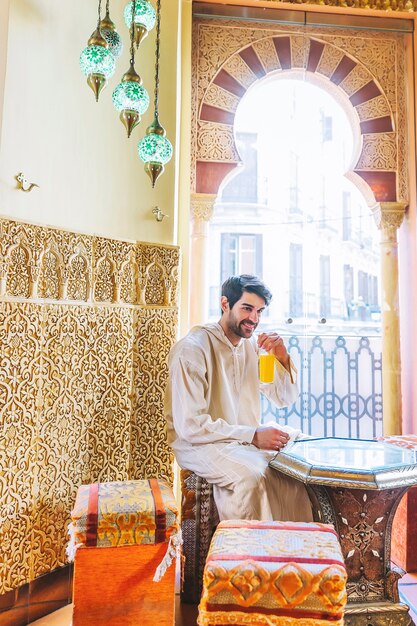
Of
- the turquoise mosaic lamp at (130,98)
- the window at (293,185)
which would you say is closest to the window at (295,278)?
the window at (293,185)

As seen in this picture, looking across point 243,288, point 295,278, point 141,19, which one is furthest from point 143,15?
point 295,278

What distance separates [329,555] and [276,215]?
5.82m

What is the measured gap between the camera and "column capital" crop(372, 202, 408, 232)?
3941 mm

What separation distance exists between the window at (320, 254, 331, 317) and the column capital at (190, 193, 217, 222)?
3.38 metres

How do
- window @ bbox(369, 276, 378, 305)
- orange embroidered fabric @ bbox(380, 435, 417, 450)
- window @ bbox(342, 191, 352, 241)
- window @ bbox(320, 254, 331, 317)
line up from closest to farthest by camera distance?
orange embroidered fabric @ bbox(380, 435, 417, 450) < window @ bbox(320, 254, 331, 317) < window @ bbox(369, 276, 378, 305) < window @ bbox(342, 191, 352, 241)

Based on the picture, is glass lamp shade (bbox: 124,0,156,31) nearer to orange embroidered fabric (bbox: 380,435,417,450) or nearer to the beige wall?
the beige wall

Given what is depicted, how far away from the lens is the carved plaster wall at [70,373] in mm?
2174

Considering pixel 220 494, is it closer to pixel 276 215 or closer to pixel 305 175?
pixel 305 175

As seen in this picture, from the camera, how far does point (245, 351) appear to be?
2812 mm

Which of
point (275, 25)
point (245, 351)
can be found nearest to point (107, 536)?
point (245, 351)

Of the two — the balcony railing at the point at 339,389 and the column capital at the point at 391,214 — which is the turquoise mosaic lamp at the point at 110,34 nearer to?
the column capital at the point at 391,214

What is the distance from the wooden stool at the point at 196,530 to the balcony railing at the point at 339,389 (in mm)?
2196

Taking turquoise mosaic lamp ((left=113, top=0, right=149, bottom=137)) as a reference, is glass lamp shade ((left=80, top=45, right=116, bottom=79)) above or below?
above

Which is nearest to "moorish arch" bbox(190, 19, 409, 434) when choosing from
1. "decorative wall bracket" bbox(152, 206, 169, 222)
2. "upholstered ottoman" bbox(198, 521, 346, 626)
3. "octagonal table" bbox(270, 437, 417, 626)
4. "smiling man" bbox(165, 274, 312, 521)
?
"decorative wall bracket" bbox(152, 206, 169, 222)
